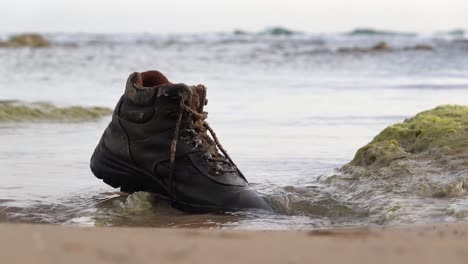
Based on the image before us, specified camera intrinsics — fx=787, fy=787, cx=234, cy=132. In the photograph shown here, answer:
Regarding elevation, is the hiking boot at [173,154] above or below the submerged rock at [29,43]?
below

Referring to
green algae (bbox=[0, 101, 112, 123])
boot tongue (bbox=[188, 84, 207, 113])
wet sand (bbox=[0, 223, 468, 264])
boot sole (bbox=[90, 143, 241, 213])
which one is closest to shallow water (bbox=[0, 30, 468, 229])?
boot sole (bbox=[90, 143, 241, 213])

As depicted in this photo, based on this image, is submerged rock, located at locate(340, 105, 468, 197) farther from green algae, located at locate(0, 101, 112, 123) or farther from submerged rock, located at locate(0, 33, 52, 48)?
submerged rock, located at locate(0, 33, 52, 48)

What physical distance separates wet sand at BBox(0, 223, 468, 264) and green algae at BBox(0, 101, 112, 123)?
478 centimetres

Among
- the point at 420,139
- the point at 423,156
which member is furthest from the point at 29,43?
the point at 423,156

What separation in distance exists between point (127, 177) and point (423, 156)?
59.7 inches

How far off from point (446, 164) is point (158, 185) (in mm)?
1385

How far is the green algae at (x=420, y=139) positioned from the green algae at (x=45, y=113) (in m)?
3.32

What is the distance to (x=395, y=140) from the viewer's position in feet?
14.1

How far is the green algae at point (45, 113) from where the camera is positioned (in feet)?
21.8

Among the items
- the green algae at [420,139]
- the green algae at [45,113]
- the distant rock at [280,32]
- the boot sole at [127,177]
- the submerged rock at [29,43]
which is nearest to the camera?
the boot sole at [127,177]

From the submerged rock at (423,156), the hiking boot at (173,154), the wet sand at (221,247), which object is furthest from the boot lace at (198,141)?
the wet sand at (221,247)

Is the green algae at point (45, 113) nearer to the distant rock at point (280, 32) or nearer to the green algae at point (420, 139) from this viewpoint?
the green algae at point (420, 139)

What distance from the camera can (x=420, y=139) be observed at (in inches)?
169

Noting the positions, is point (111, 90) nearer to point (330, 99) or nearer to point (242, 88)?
point (242, 88)
